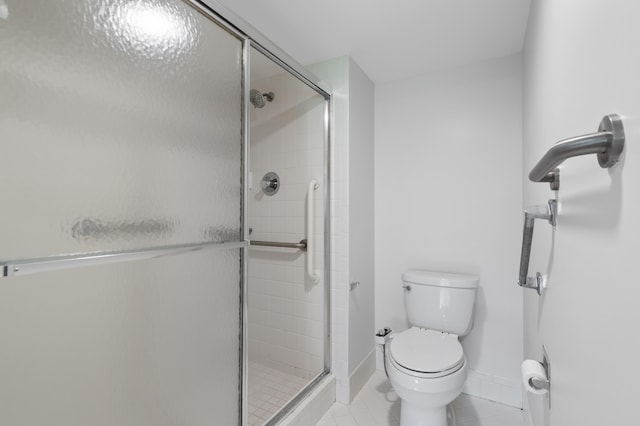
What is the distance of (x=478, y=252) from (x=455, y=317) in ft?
1.51

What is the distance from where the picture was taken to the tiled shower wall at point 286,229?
2.07 m

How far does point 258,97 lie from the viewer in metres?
2.03

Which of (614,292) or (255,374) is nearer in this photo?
(614,292)

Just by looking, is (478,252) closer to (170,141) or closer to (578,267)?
(578,267)

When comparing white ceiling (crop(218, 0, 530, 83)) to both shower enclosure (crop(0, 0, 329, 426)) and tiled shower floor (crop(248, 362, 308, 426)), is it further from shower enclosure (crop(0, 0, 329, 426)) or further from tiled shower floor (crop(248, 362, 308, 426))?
tiled shower floor (crop(248, 362, 308, 426))

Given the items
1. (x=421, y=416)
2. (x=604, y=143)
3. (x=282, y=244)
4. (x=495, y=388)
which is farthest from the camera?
(x=282, y=244)

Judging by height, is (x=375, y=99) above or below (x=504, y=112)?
above

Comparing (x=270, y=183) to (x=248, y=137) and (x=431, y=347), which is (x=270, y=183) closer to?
(x=248, y=137)

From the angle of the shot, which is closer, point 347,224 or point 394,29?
point 394,29

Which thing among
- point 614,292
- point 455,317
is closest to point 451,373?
point 455,317

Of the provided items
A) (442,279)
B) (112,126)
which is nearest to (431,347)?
(442,279)

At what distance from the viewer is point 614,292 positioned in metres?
0.46

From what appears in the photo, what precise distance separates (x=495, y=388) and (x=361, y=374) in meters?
0.83

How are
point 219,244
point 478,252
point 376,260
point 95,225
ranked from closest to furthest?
point 95,225
point 219,244
point 478,252
point 376,260
